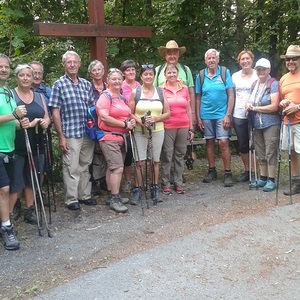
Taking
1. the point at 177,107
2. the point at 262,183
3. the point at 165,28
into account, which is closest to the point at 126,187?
the point at 177,107

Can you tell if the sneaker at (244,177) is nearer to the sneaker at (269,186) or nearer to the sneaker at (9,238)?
the sneaker at (269,186)

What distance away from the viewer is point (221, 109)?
7.21 m

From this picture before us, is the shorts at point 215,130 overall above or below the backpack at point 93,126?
below

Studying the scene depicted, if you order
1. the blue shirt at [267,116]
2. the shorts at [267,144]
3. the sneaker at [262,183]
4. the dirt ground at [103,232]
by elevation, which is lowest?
the dirt ground at [103,232]

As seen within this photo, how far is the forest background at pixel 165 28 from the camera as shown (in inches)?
301

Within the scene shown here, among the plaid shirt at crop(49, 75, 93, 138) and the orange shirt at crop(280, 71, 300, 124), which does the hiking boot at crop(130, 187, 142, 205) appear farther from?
the orange shirt at crop(280, 71, 300, 124)

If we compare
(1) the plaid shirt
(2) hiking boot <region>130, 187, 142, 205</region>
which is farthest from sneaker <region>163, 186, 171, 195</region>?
(1) the plaid shirt

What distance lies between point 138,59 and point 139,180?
10.1 ft

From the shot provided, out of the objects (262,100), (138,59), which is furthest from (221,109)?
(138,59)

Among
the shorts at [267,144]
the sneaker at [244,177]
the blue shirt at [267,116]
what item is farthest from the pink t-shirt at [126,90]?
the sneaker at [244,177]

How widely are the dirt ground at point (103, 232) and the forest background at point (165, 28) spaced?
2.59 meters

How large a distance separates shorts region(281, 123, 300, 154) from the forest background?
3.08m

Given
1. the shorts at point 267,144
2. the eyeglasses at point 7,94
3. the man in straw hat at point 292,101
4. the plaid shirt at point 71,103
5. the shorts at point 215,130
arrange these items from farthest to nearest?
the shorts at point 215,130 → the shorts at point 267,144 → the man in straw hat at point 292,101 → the plaid shirt at point 71,103 → the eyeglasses at point 7,94

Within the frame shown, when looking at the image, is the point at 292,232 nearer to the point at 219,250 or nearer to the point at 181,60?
the point at 219,250
